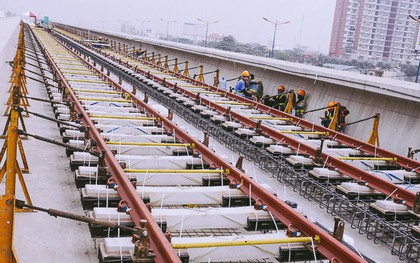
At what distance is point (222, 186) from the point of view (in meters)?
5.88

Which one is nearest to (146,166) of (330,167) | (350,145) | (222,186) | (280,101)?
(222,186)

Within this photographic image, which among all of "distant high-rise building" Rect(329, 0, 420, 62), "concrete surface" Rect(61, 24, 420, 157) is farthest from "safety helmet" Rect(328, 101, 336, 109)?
"distant high-rise building" Rect(329, 0, 420, 62)

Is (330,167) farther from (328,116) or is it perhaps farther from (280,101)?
(280,101)

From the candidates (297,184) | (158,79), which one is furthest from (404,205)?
(158,79)

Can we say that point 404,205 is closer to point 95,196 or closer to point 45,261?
point 95,196

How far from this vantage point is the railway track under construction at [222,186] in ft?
13.8

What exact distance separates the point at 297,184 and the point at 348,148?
1871 millimetres

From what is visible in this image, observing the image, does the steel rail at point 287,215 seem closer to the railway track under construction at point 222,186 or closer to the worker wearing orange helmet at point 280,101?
the railway track under construction at point 222,186

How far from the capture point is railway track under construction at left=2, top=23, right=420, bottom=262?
13.8 feet

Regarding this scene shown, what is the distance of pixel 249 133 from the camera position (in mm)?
10062

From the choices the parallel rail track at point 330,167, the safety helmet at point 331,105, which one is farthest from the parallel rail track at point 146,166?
the safety helmet at point 331,105

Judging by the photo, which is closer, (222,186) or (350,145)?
(222,186)

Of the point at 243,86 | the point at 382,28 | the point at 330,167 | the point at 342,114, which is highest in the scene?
the point at 382,28

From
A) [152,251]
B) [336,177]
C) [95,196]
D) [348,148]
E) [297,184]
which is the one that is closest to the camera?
[152,251]
